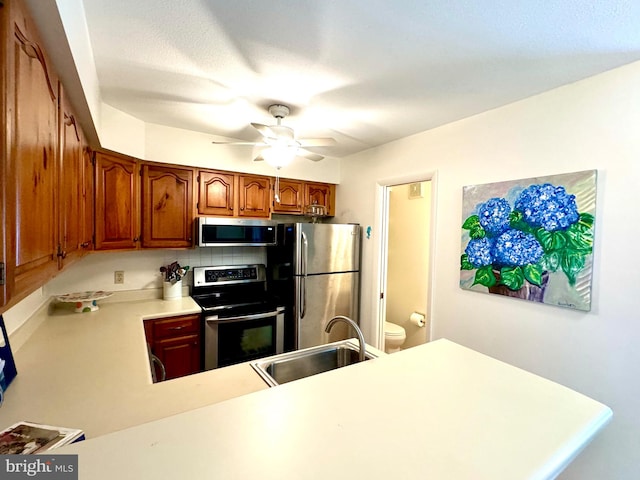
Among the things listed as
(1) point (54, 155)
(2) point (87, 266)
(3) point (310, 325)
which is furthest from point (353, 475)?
(2) point (87, 266)

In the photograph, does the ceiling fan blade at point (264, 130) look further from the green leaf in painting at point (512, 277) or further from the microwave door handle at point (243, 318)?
the green leaf in painting at point (512, 277)

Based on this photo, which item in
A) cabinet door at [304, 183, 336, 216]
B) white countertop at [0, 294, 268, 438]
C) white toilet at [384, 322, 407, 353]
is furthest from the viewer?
cabinet door at [304, 183, 336, 216]

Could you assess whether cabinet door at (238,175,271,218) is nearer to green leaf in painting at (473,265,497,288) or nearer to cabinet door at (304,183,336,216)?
cabinet door at (304,183,336,216)

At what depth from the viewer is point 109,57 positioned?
1.49m

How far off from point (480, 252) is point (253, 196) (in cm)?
211

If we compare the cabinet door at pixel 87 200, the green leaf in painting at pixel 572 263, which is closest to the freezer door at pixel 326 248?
the cabinet door at pixel 87 200

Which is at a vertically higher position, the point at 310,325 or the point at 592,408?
the point at 592,408

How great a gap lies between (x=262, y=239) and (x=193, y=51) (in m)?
1.74

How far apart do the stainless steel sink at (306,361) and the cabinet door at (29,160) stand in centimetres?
91

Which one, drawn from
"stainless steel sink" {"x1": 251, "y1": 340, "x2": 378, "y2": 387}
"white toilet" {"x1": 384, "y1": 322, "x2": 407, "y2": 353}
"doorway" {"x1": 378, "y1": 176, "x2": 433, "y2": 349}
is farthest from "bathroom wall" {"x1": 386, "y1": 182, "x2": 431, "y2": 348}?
"stainless steel sink" {"x1": 251, "y1": 340, "x2": 378, "y2": 387}

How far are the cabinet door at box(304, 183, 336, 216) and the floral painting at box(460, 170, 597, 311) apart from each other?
1.67 metres

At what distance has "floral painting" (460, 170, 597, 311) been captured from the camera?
1586 mm

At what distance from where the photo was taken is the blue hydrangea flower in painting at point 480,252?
199 cm

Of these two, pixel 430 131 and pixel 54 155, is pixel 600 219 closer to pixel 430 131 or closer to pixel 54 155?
pixel 430 131
